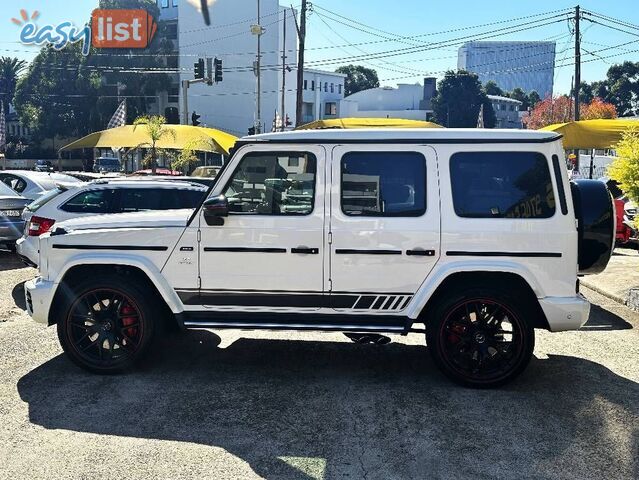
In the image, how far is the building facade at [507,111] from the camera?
10769cm

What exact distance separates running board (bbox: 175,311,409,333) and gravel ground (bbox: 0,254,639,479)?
533 millimetres

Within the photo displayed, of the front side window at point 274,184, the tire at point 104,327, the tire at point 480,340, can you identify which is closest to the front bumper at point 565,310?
the tire at point 480,340

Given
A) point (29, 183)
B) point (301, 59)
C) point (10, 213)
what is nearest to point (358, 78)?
point (301, 59)

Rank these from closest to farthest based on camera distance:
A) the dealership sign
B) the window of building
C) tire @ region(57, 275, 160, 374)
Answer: the window of building
tire @ region(57, 275, 160, 374)
the dealership sign

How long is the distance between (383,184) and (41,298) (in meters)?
3.15

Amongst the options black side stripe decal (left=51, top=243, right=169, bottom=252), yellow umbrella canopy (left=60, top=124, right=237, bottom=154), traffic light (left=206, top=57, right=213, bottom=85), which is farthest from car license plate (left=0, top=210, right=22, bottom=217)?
traffic light (left=206, top=57, right=213, bottom=85)

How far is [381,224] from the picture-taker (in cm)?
507

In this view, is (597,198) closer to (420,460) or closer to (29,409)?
(420,460)

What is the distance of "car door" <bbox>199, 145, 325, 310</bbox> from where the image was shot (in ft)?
16.9

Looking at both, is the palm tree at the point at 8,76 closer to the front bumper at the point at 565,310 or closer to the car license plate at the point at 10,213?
the car license plate at the point at 10,213

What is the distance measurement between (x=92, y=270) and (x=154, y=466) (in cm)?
225

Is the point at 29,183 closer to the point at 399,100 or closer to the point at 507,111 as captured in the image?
the point at 399,100

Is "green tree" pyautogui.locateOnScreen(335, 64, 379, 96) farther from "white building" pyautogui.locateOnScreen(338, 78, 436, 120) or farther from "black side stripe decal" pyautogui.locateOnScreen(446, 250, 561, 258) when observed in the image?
"black side stripe decal" pyautogui.locateOnScreen(446, 250, 561, 258)

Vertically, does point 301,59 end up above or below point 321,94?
below
